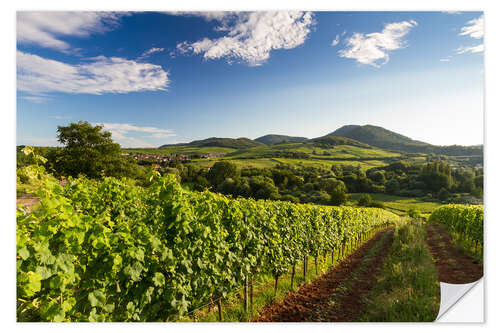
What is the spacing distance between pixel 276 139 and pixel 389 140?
2412 millimetres

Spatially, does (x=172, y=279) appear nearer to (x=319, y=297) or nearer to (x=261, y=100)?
(x=319, y=297)

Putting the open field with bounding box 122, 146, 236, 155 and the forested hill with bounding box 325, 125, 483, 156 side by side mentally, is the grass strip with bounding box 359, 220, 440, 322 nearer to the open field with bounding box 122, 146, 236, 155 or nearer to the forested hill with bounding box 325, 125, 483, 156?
the forested hill with bounding box 325, 125, 483, 156

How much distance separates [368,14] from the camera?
12.8 ft

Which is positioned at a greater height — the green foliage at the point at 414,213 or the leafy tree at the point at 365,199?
the leafy tree at the point at 365,199

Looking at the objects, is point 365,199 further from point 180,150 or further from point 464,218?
point 180,150

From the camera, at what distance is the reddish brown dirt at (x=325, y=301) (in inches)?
143

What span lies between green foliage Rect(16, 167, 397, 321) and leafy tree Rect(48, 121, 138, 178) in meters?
1.22

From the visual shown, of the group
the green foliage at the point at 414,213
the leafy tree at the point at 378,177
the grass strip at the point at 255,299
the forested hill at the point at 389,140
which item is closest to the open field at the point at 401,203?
the green foliage at the point at 414,213

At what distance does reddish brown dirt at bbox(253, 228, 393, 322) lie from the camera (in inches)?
143

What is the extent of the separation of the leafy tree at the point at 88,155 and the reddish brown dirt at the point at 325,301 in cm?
309

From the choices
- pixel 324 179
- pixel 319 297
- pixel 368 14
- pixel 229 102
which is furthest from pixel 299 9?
pixel 324 179

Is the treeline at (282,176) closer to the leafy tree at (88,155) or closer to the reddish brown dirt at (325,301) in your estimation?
the leafy tree at (88,155)

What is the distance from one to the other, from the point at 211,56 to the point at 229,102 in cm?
81

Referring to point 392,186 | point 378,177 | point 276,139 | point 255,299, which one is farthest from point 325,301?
point 378,177
